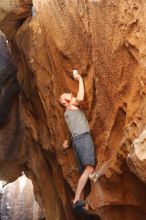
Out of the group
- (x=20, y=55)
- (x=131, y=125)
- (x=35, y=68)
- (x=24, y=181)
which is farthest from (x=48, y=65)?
(x=24, y=181)

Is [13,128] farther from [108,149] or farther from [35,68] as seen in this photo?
[108,149]

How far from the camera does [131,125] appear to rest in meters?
5.16

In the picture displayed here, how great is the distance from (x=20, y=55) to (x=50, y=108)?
1242mm

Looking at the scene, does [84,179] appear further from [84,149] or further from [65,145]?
[65,145]

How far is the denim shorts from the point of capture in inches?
242

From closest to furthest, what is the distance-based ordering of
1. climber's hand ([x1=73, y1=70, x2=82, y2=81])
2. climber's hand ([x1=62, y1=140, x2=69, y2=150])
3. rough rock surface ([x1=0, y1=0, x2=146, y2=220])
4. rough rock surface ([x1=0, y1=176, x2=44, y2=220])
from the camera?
rough rock surface ([x1=0, y1=0, x2=146, y2=220]) < climber's hand ([x1=73, y1=70, x2=82, y2=81]) < climber's hand ([x1=62, y1=140, x2=69, y2=150]) < rough rock surface ([x1=0, y1=176, x2=44, y2=220])

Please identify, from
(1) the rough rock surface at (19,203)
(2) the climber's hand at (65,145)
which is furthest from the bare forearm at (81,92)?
(1) the rough rock surface at (19,203)

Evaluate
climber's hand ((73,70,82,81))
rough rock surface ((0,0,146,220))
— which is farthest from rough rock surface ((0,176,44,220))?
climber's hand ((73,70,82,81))

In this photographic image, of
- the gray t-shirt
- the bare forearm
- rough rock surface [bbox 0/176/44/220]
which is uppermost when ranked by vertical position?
the bare forearm

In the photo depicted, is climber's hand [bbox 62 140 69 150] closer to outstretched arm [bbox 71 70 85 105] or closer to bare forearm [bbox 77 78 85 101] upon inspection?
outstretched arm [bbox 71 70 85 105]

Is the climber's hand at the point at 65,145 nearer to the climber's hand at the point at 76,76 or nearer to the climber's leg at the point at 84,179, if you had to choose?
the climber's leg at the point at 84,179

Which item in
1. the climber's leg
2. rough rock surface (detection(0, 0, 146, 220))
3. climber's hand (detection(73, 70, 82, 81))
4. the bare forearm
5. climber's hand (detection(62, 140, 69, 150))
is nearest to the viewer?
rough rock surface (detection(0, 0, 146, 220))

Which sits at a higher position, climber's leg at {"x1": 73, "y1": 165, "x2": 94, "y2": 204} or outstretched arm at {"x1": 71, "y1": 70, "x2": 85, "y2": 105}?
outstretched arm at {"x1": 71, "y1": 70, "x2": 85, "y2": 105}

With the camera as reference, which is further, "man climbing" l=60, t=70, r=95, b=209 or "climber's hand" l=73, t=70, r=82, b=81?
"climber's hand" l=73, t=70, r=82, b=81
